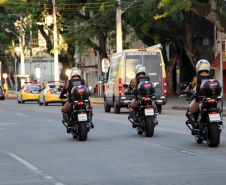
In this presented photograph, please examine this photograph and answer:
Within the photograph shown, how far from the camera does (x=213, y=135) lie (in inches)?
555

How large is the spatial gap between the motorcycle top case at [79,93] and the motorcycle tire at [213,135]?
326 cm

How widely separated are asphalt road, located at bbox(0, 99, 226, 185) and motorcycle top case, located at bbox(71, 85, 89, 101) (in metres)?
1.04

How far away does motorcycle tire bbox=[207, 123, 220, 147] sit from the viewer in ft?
45.7

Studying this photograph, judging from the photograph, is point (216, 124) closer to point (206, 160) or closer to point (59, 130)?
point (206, 160)

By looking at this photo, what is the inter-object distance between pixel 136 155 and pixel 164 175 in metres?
2.98

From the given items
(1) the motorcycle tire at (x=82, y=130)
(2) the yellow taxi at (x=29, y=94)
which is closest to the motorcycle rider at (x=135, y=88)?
(1) the motorcycle tire at (x=82, y=130)

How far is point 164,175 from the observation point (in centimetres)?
1038

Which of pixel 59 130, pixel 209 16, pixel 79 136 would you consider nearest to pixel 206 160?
pixel 79 136

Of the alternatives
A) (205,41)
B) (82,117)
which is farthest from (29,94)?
(82,117)

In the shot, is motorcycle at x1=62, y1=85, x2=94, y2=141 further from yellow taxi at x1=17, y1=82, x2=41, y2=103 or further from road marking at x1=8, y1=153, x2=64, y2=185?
yellow taxi at x1=17, y1=82, x2=41, y2=103

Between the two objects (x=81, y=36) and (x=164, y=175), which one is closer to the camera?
(x=164, y=175)

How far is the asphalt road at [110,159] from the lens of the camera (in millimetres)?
10133

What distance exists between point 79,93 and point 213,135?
3523 millimetres

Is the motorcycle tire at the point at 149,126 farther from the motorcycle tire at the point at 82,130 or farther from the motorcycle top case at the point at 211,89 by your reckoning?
the motorcycle top case at the point at 211,89
